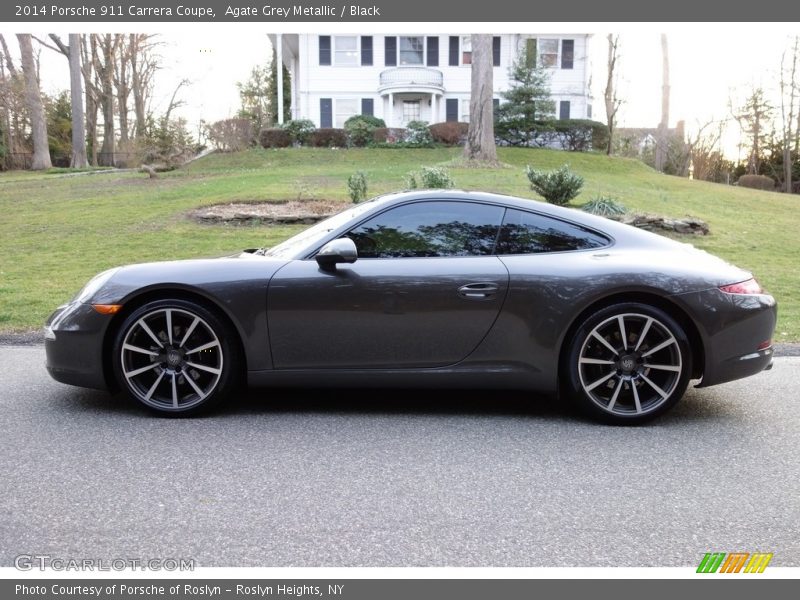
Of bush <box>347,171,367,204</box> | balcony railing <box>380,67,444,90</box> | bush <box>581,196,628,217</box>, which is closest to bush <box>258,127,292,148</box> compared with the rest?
balcony railing <box>380,67,444,90</box>

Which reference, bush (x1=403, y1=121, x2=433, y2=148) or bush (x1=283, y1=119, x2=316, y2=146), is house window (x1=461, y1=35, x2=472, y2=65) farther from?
bush (x1=283, y1=119, x2=316, y2=146)

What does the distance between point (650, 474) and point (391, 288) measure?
1.76 metres

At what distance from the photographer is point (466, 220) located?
462cm

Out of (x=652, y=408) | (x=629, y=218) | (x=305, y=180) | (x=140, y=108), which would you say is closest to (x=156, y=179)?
(x=305, y=180)

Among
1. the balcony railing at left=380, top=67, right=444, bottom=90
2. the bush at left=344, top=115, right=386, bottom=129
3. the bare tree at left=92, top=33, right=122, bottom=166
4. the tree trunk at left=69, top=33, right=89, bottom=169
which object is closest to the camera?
the bush at left=344, top=115, right=386, bottom=129

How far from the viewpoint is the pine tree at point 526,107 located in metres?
30.3

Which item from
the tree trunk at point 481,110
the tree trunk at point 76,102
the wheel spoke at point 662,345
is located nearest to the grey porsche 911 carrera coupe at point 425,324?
the wheel spoke at point 662,345

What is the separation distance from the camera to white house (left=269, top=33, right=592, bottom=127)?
1419 inches

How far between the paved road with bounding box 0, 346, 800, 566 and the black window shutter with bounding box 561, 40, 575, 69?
34766 mm

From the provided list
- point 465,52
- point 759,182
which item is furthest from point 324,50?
point 759,182

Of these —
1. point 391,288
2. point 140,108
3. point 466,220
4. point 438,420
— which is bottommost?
point 438,420

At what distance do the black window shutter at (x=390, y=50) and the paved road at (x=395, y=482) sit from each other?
33749 millimetres

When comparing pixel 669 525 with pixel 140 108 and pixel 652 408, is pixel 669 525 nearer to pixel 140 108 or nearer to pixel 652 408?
pixel 652 408

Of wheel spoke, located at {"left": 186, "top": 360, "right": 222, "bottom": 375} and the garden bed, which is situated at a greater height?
the garden bed
